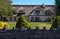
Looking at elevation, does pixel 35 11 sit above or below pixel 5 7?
below

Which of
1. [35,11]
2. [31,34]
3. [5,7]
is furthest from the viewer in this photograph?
[35,11]

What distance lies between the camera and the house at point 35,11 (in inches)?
3231

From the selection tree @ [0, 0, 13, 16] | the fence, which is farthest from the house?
the fence

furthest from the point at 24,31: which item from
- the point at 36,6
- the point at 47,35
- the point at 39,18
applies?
the point at 36,6

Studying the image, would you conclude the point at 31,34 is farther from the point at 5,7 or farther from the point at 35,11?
the point at 35,11

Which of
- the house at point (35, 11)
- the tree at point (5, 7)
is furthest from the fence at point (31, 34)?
the house at point (35, 11)

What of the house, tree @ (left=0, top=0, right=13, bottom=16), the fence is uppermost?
the fence

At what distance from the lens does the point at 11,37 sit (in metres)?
13.0

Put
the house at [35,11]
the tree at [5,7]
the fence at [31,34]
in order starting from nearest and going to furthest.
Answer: the fence at [31,34] → the tree at [5,7] → the house at [35,11]

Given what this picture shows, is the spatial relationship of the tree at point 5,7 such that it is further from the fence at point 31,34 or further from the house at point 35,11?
the fence at point 31,34

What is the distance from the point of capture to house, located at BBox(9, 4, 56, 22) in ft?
269

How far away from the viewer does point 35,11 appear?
3312 inches

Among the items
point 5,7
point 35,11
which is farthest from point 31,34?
point 35,11

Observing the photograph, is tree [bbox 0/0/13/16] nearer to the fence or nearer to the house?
the house
